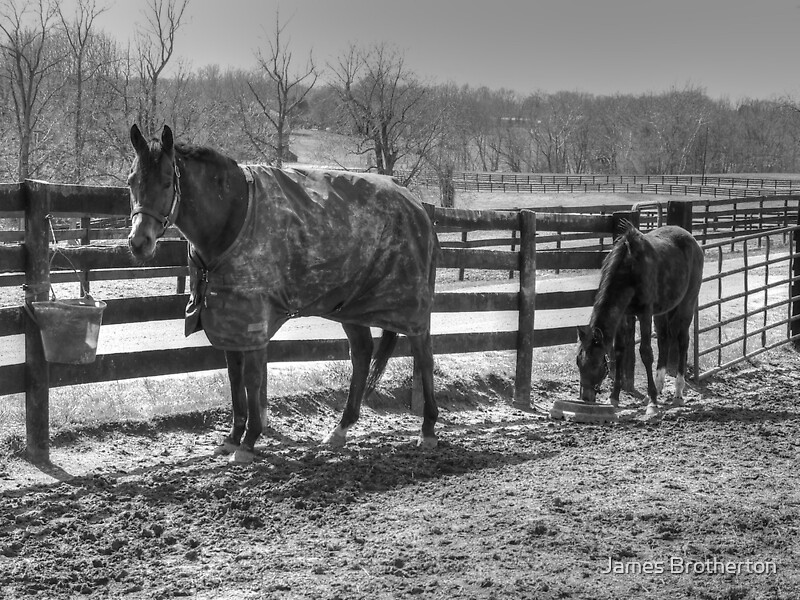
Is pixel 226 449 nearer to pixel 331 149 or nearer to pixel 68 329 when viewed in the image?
pixel 68 329

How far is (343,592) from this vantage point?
3154 millimetres

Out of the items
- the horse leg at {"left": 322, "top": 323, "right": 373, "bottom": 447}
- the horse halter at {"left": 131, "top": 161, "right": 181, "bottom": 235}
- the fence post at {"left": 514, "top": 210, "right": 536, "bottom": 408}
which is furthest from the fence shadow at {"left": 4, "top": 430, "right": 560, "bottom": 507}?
the fence post at {"left": 514, "top": 210, "right": 536, "bottom": 408}

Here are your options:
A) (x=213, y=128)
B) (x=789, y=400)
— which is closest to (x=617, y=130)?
(x=213, y=128)

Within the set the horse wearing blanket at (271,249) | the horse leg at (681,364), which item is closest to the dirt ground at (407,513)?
the horse wearing blanket at (271,249)

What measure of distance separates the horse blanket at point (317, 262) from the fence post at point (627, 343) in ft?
7.07

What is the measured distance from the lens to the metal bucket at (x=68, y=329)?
14.6 feet

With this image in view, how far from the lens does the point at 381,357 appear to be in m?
5.84

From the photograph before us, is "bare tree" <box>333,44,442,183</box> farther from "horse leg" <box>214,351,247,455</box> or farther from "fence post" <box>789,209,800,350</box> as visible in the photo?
"horse leg" <box>214,351,247,455</box>

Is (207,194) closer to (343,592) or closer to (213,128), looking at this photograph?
(343,592)

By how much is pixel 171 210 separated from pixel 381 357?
1867 mm


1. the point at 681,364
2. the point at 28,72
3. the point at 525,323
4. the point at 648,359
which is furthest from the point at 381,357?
the point at 28,72

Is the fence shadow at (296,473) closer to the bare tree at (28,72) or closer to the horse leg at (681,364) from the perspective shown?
the horse leg at (681,364)

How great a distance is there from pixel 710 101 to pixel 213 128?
3324 inches

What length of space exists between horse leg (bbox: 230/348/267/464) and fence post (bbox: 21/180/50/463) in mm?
1060
